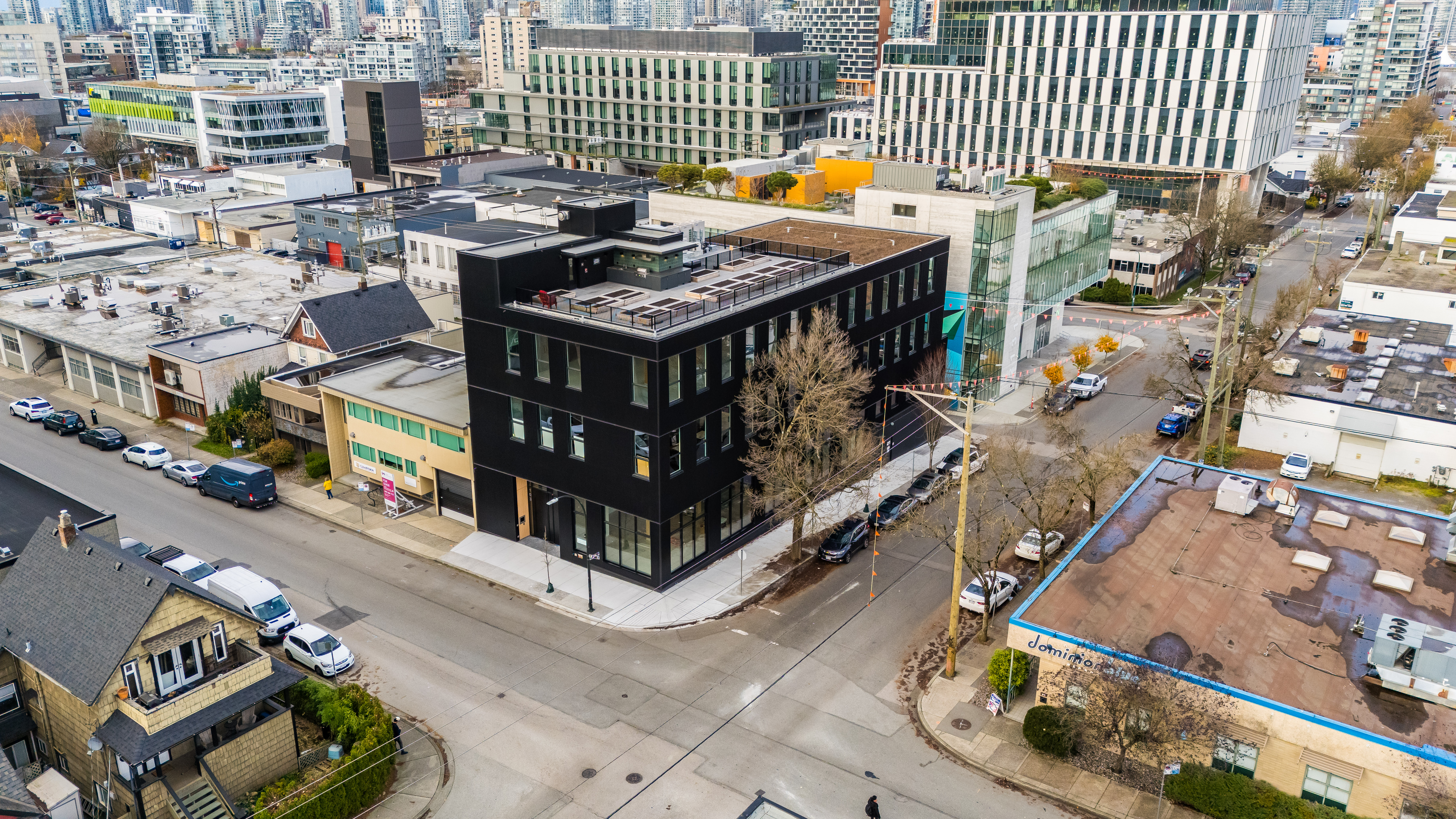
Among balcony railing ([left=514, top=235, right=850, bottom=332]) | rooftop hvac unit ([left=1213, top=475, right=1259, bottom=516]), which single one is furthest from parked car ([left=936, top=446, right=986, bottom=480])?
balcony railing ([left=514, top=235, right=850, bottom=332])

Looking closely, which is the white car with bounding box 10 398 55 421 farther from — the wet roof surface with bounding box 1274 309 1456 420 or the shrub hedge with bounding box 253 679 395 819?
the wet roof surface with bounding box 1274 309 1456 420

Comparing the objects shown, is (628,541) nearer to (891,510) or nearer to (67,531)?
(891,510)

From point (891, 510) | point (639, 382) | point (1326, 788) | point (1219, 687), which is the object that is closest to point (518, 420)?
point (639, 382)

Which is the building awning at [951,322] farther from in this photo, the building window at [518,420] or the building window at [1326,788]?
the building window at [1326,788]

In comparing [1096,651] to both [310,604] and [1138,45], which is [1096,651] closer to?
[310,604]

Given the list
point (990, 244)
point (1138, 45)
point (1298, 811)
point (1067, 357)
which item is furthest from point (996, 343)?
point (1138, 45)
